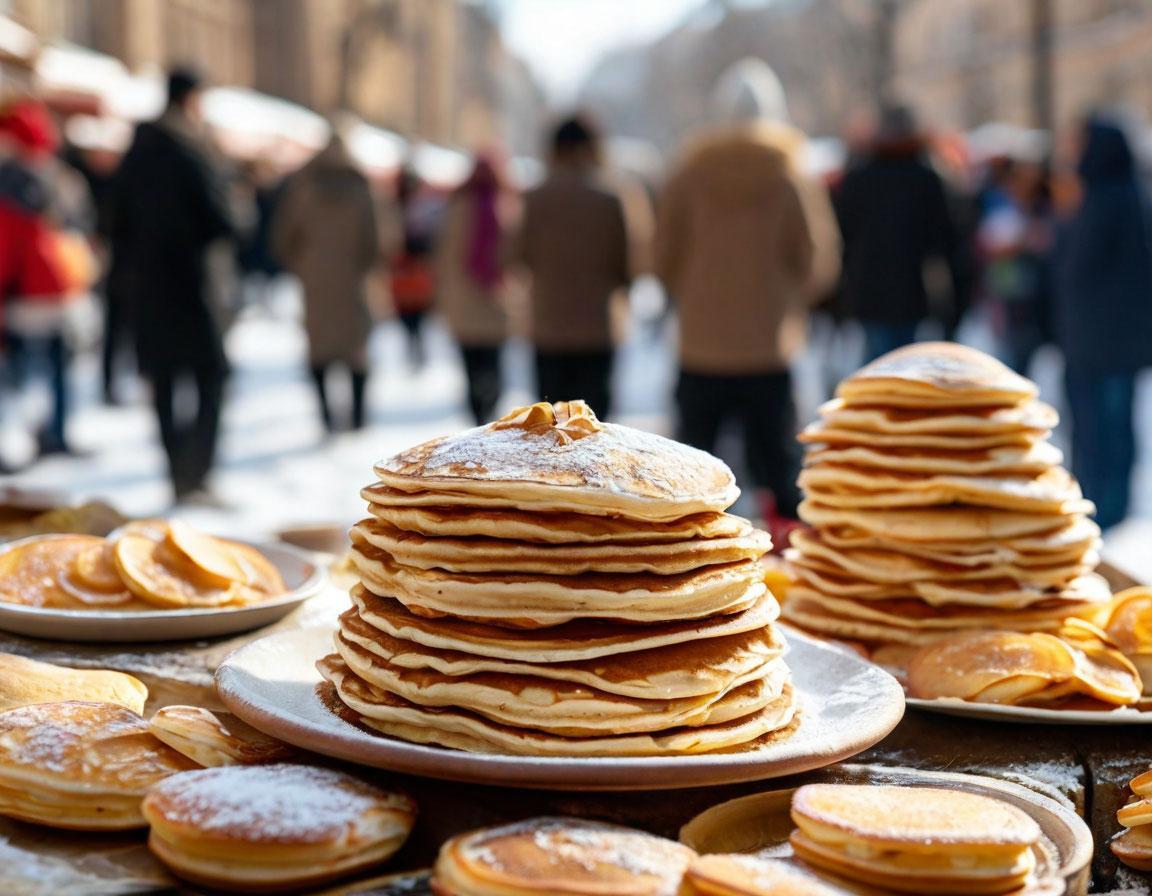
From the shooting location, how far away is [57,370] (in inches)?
318

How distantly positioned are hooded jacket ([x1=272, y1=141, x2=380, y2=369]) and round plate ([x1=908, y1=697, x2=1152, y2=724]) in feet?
23.2

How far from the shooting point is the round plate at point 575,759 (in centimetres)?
141

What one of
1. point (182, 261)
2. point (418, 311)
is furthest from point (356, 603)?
point (418, 311)

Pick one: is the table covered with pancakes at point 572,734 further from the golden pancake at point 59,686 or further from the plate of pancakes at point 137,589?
the plate of pancakes at point 137,589

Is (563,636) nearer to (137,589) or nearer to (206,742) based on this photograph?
(206,742)

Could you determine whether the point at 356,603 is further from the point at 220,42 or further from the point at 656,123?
the point at 656,123

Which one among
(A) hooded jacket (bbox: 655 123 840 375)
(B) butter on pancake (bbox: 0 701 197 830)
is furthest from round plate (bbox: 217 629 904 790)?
(A) hooded jacket (bbox: 655 123 840 375)

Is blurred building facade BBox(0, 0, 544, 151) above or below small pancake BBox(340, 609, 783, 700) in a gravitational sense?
above

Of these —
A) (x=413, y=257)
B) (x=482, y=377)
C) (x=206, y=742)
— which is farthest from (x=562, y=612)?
(x=413, y=257)

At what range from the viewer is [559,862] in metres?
1.24

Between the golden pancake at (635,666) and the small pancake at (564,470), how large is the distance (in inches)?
5.6

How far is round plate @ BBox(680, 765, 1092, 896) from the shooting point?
1361 mm

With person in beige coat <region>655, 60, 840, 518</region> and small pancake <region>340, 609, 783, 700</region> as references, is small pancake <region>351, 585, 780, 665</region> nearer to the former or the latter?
small pancake <region>340, 609, 783, 700</region>

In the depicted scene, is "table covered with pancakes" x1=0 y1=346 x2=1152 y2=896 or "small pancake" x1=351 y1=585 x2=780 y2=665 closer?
"table covered with pancakes" x1=0 y1=346 x2=1152 y2=896
